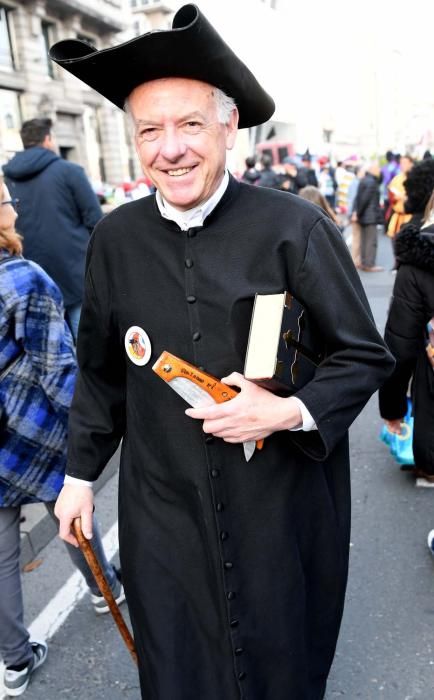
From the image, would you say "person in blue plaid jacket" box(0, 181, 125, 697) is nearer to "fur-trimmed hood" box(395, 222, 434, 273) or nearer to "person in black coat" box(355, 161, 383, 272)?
"fur-trimmed hood" box(395, 222, 434, 273)

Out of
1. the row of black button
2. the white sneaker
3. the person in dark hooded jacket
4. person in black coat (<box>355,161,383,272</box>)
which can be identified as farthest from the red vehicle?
the row of black button

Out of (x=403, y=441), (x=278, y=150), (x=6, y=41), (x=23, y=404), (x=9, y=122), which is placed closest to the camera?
(x=23, y=404)

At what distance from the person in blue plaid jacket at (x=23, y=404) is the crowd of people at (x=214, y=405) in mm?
532

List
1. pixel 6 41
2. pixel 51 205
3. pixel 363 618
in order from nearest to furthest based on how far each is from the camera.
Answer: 1. pixel 363 618
2. pixel 51 205
3. pixel 6 41

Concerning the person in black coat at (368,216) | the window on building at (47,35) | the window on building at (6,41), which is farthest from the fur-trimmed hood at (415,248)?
the window on building at (47,35)

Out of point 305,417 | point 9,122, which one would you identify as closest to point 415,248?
point 305,417

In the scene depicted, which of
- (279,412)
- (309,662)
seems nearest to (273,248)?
(279,412)

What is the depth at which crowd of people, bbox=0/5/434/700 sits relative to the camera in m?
1.53

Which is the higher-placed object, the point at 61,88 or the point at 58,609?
the point at 61,88

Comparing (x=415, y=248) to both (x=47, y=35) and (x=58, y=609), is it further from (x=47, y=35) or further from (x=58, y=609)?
(x=47, y=35)

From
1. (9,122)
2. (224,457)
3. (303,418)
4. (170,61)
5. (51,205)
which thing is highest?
(9,122)

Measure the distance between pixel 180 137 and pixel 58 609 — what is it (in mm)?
2333

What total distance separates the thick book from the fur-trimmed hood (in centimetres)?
115

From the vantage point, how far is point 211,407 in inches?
57.8
